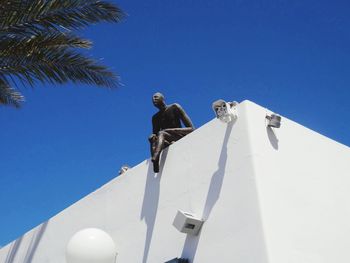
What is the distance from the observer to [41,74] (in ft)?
25.1

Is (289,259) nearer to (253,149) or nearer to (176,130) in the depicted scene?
(253,149)

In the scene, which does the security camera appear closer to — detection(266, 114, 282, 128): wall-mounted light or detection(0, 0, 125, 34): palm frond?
detection(266, 114, 282, 128): wall-mounted light

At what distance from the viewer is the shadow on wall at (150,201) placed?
6867 mm

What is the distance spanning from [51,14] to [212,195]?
3727 mm

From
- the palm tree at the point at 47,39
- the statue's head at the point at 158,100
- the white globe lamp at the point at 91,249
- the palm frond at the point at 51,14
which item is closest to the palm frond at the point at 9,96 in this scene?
the palm tree at the point at 47,39

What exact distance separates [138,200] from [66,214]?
232 centimetres

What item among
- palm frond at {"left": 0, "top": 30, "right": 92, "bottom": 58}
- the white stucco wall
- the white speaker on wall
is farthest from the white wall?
palm frond at {"left": 0, "top": 30, "right": 92, "bottom": 58}

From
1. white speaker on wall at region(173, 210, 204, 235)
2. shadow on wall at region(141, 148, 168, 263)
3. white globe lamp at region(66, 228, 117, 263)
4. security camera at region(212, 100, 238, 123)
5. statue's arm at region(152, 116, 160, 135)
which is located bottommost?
white globe lamp at region(66, 228, 117, 263)

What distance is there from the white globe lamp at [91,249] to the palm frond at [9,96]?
4.21 metres

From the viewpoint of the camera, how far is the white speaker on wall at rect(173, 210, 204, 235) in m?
5.99

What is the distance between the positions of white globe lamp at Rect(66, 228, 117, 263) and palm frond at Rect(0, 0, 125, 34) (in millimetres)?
3624

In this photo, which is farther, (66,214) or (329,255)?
(66,214)

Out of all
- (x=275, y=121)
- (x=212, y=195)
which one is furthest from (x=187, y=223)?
(x=275, y=121)

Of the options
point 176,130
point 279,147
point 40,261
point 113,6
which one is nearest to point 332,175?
point 279,147
